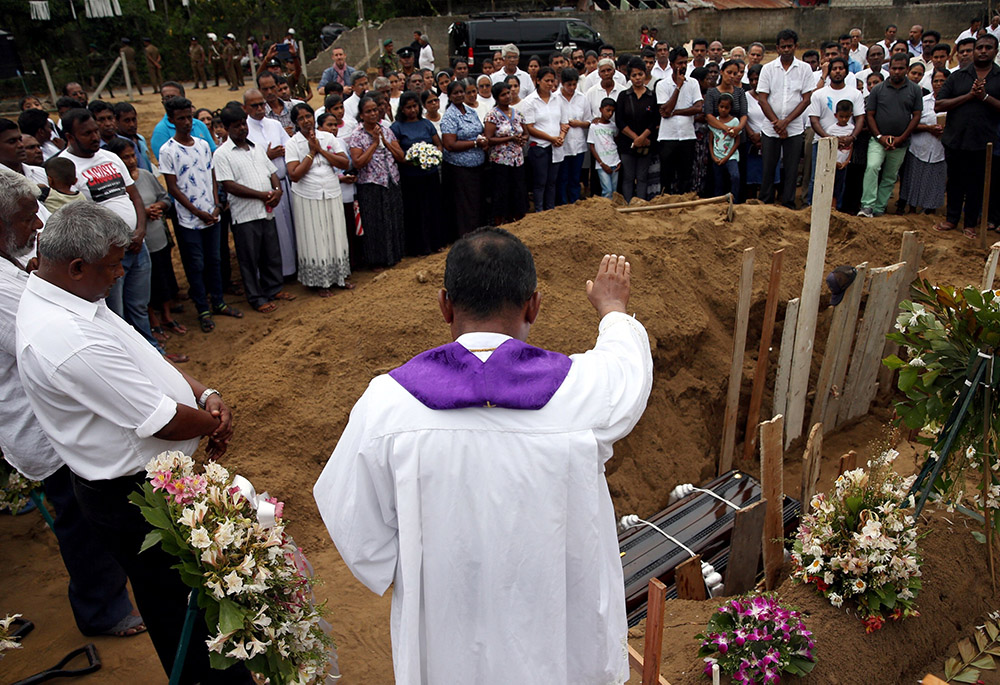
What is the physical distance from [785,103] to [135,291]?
789cm

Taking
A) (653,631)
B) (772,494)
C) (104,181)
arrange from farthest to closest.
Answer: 1. (104,181)
2. (772,494)
3. (653,631)

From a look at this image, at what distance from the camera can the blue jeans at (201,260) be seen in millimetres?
6809

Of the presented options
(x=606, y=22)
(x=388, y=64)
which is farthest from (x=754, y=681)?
(x=606, y=22)

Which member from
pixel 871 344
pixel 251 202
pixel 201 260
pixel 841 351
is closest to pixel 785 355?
pixel 841 351

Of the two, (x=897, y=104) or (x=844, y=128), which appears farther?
(x=844, y=128)

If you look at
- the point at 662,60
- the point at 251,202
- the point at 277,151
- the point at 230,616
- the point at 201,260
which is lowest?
the point at 201,260

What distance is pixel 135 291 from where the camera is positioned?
600 centimetres

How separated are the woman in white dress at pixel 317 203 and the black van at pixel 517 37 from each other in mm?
10815

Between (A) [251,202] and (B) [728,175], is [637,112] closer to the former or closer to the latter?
(B) [728,175]

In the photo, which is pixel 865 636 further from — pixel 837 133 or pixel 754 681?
pixel 837 133

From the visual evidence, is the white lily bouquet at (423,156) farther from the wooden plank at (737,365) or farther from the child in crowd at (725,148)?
the wooden plank at (737,365)

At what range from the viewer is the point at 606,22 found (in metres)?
23.2

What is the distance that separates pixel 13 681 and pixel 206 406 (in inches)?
70.3

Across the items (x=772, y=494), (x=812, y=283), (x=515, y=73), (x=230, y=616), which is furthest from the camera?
(x=515, y=73)
